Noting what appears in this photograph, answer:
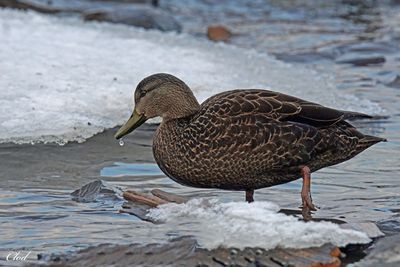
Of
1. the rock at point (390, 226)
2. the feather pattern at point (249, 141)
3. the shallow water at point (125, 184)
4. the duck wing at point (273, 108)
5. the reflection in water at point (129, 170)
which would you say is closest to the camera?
the rock at point (390, 226)

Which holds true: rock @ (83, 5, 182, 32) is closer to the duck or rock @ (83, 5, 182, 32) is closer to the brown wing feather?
the duck

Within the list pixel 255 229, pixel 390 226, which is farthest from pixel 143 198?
pixel 390 226

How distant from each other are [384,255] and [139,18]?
964 centimetres

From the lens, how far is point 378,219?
569cm

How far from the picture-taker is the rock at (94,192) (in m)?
6.15

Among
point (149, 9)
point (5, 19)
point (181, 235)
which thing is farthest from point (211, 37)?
point (181, 235)

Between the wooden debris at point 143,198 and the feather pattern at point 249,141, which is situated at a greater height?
the feather pattern at point 249,141

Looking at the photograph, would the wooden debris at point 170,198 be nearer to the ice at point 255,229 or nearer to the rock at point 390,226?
the ice at point 255,229

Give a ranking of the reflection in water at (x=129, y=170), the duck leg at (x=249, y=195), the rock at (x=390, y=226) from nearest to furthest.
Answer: the rock at (x=390, y=226) < the duck leg at (x=249, y=195) < the reflection in water at (x=129, y=170)

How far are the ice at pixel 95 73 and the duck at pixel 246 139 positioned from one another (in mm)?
1746

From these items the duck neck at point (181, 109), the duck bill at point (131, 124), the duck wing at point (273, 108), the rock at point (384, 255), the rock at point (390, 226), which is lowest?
the rock at point (390, 226)

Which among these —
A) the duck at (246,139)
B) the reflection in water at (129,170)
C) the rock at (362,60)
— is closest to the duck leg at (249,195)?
the duck at (246,139)

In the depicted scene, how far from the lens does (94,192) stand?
6203 mm

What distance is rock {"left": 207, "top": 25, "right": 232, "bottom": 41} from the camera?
1404 cm
